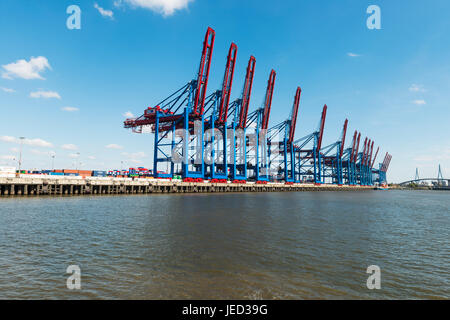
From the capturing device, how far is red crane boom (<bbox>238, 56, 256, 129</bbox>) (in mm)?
85062

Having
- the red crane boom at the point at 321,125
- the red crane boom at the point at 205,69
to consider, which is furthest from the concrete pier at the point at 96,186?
the red crane boom at the point at 321,125

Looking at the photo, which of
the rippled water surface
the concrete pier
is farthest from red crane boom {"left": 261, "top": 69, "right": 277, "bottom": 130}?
the rippled water surface

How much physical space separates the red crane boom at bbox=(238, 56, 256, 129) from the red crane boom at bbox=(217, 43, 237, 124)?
1049cm

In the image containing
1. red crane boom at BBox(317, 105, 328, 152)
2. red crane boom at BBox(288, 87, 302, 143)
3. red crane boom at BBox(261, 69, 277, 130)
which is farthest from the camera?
red crane boom at BBox(317, 105, 328, 152)

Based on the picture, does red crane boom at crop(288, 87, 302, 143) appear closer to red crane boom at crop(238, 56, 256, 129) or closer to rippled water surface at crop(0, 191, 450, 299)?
red crane boom at crop(238, 56, 256, 129)

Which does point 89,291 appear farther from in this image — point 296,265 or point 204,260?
point 296,265

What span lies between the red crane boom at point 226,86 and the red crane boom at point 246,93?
1049cm

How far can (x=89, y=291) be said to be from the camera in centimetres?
769

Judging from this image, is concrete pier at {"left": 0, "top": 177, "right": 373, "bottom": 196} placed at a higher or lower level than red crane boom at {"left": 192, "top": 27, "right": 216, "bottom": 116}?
lower

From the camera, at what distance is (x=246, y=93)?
283 ft

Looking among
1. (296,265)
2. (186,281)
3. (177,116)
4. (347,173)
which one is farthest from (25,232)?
(347,173)

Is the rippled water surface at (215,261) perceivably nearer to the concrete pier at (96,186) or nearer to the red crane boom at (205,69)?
the concrete pier at (96,186)
